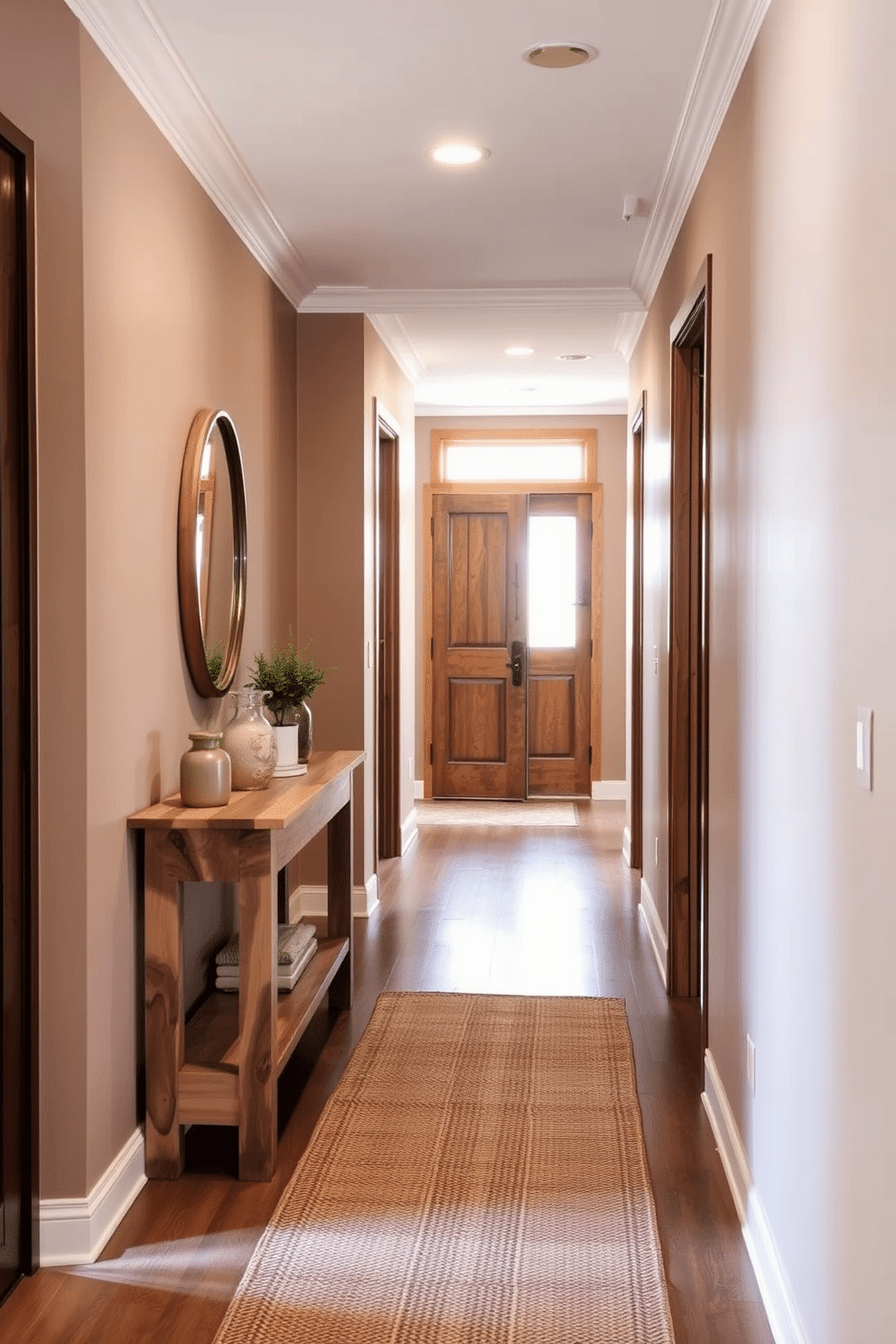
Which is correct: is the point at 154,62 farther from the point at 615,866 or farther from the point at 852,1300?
the point at 615,866

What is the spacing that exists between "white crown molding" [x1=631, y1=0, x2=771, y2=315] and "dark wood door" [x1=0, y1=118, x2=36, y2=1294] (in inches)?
56.9

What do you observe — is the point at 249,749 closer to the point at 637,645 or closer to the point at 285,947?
the point at 285,947

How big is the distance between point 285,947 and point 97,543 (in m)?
1.41

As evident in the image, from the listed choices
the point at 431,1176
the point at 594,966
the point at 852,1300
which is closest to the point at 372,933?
the point at 594,966

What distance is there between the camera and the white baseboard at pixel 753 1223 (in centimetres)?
217

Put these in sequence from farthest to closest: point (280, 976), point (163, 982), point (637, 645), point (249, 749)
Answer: point (637, 645), point (280, 976), point (249, 749), point (163, 982)

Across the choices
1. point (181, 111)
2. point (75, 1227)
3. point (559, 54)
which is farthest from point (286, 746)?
point (559, 54)

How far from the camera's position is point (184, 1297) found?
94.1 inches

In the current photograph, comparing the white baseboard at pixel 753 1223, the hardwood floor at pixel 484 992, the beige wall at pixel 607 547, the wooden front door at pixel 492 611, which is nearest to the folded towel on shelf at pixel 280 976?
the hardwood floor at pixel 484 992

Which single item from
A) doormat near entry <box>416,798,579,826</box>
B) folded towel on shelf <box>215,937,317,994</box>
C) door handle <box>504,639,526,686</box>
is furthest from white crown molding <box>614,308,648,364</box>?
folded towel on shelf <box>215,937,317,994</box>

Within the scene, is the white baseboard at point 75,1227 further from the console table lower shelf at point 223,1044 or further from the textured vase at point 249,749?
the textured vase at point 249,749

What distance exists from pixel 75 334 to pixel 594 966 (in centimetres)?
296

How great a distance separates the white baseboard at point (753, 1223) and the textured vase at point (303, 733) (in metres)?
1.45

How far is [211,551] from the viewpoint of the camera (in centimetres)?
362
